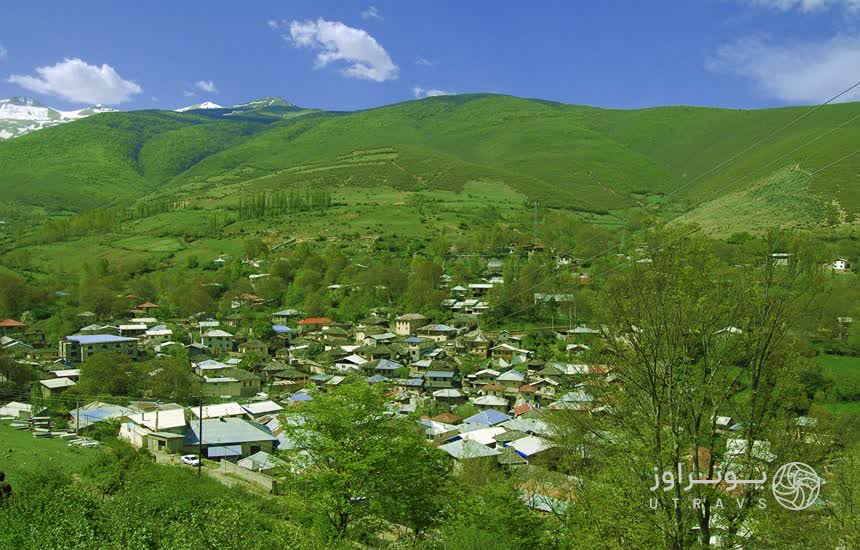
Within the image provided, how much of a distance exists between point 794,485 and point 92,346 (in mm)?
48099

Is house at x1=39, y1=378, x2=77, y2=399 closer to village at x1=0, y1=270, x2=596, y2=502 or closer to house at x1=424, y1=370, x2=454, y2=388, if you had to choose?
village at x1=0, y1=270, x2=596, y2=502

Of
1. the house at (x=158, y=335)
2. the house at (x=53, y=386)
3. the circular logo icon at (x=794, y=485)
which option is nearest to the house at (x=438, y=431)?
the circular logo icon at (x=794, y=485)

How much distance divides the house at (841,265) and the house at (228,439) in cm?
5008

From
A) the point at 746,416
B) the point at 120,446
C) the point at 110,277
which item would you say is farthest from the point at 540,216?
the point at 746,416

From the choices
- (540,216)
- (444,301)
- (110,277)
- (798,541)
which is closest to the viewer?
(798,541)

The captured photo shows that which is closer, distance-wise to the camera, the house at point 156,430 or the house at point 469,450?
the house at point 469,450

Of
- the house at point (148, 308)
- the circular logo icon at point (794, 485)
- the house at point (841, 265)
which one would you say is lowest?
the house at point (148, 308)

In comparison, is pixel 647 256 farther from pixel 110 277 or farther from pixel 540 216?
pixel 540 216

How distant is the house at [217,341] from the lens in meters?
53.0

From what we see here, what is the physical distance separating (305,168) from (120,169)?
76.2 m

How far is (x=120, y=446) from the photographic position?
19938mm

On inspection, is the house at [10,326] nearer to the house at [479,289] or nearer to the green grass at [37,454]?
the green grass at [37,454]

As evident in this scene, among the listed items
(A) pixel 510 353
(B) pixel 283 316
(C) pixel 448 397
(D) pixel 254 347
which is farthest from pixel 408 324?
(C) pixel 448 397

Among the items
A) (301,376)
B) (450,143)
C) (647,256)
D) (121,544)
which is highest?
(450,143)
